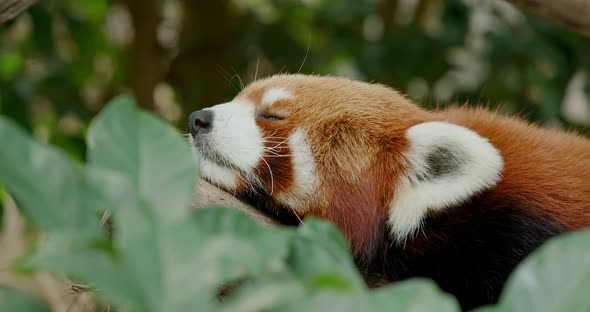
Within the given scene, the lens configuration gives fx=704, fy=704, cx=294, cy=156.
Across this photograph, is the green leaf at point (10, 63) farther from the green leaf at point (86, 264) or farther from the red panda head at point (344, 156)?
the green leaf at point (86, 264)

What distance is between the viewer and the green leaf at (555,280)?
2.07ft

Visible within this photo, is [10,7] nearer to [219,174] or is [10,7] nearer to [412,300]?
[219,174]

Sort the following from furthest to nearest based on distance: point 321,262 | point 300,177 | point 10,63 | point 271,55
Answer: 1. point 10,63
2. point 271,55
3. point 300,177
4. point 321,262

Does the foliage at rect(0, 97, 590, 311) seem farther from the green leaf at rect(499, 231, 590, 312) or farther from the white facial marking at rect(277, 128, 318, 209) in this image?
the white facial marking at rect(277, 128, 318, 209)

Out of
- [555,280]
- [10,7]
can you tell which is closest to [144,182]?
[555,280]

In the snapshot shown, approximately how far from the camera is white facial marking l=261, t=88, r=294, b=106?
5.65ft

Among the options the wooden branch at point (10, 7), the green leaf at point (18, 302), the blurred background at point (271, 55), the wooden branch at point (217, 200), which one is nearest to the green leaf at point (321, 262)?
the green leaf at point (18, 302)

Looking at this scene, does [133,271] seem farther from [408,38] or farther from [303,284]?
[408,38]

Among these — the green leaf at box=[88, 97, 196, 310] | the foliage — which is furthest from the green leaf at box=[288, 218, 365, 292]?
the green leaf at box=[88, 97, 196, 310]

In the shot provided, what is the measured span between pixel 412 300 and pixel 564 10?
62.9 inches

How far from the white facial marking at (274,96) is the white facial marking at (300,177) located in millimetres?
111

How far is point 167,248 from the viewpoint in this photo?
1.83 ft

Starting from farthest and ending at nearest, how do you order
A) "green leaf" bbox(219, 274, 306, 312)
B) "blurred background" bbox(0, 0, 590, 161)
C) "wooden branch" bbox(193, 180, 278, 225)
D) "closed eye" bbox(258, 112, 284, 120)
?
"blurred background" bbox(0, 0, 590, 161) → "closed eye" bbox(258, 112, 284, 120) → "wooden branch" bbox(193, 180, 278, 225) → "green leaf" bbox(219, 274, 306, 312)

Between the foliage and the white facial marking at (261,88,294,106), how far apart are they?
1009 millimetres
